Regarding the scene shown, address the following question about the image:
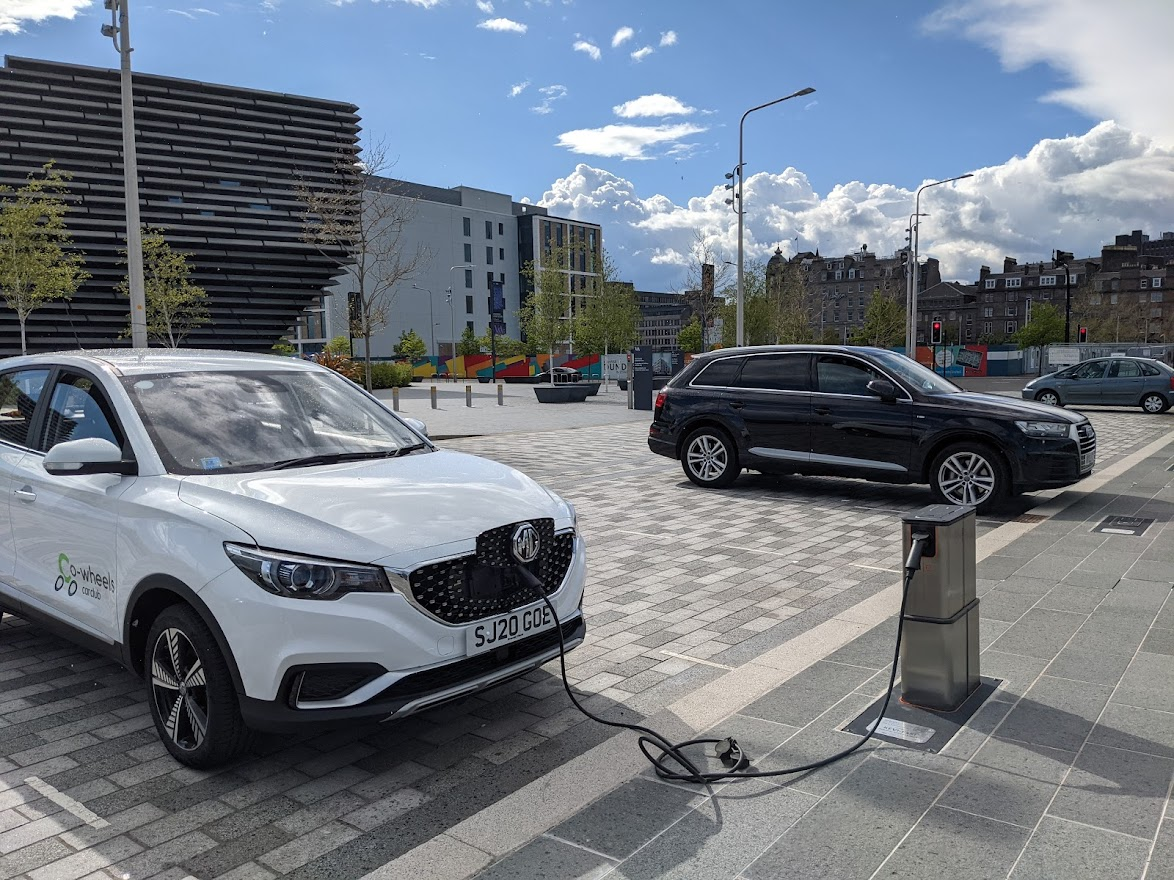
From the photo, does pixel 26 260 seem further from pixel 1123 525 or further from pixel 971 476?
pixel 1123 525

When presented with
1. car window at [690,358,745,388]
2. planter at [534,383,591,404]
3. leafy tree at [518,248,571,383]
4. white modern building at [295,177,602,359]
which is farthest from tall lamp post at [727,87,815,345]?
white modern building at [295,177,602,359]

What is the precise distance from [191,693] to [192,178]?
5059 centimetres

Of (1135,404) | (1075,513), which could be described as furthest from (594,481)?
(1135,404)

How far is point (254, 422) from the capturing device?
427cm

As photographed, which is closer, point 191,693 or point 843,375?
point 191,693

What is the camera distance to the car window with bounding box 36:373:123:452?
4.16 meters

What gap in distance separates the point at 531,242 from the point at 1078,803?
109393mm

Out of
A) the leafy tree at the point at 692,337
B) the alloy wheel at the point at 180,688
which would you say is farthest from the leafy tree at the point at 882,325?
the alloy wheel at the point at 180,688

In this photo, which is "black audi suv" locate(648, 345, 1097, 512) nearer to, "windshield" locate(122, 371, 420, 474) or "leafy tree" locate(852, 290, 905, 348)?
"windshield" locate(122, 371, 420, 474)

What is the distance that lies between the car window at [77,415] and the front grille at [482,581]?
5.61 feet

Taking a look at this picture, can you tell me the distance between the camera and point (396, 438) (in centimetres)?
473

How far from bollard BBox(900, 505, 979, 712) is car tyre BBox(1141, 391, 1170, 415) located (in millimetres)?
23729

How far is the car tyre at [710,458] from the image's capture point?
1088cm

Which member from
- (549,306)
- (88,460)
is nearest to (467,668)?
(88,460)
